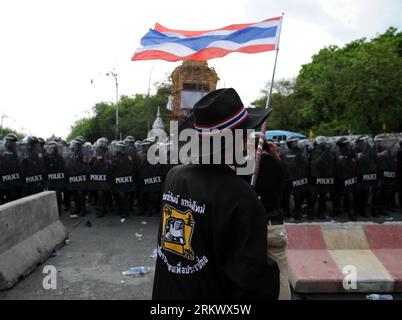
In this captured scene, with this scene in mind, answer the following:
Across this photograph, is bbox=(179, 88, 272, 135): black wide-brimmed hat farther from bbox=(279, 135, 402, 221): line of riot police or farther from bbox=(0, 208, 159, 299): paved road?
bbox=(279, 135, 402, 221): line of riot police

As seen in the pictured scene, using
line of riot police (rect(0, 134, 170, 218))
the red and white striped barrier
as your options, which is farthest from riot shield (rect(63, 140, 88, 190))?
the red and white striped barrier

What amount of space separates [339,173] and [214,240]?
830 centimetres

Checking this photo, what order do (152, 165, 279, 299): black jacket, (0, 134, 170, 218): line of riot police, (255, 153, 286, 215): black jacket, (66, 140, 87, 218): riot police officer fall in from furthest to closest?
(66, 140, 87, 218): riot police officer
(0, 134, 170, 218): line of riot police
(255, 153, 286, 215): black jacket
(152, 165, 279, 299): black jacket

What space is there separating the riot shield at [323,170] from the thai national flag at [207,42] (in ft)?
14.8

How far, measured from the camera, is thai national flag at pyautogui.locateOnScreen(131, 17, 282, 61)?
5.46 m

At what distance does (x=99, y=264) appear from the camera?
582 centimetres

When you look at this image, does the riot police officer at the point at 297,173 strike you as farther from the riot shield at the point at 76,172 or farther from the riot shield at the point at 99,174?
the riot shield at the point at 76,172

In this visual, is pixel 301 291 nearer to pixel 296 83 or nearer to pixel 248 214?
pixel 248 214

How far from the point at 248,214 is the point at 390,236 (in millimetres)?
4737

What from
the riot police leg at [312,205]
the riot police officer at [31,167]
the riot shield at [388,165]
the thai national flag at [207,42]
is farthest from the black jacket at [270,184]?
the riot police officer at [31,167]

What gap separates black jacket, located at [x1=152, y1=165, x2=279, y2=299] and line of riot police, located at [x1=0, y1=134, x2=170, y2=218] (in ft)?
25.5

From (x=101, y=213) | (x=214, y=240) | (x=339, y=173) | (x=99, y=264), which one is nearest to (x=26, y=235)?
(x=99, y=264)

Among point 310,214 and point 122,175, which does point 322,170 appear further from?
point 122,175
